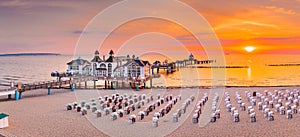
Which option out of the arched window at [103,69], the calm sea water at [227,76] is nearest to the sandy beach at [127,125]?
the arched window at [103,69]

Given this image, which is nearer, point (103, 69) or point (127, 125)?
point (127, 125)

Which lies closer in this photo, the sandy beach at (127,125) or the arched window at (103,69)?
the sandy beach at (127,125)

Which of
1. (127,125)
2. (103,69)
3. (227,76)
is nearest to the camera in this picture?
(127,125)

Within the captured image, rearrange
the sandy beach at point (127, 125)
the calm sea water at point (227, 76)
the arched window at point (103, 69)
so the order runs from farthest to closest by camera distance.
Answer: the calm sea water at point (227, 76)
the arched window at point (103, 69)
the sandy beach at point (127, 125)

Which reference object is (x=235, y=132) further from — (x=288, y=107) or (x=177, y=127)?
(x=288, y=107)

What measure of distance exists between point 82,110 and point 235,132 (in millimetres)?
8982

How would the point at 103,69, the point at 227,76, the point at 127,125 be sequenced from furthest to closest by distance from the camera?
the point at 227,76 < the point at 103,69 < the point at 127,125

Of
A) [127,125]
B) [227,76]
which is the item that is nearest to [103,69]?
[127,125]

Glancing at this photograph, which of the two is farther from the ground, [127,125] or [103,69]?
[103,69]

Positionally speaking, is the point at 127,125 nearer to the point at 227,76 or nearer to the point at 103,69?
the point at 103,69

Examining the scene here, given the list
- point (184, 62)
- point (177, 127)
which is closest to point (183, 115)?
point (177, 127)

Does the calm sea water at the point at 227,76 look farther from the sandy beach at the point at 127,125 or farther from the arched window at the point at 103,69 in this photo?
the sandy beach at the point at 127,125

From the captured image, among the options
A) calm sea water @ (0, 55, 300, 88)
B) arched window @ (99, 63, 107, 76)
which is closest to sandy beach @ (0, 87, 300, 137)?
arched window @ (99, 63, 107, 76)

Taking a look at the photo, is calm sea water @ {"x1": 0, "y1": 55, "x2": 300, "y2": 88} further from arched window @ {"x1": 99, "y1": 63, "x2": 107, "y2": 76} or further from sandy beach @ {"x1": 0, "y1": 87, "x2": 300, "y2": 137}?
sandy beach @ {"x1": 0, "y1": 87, "x2": 300, "y2": 137}
